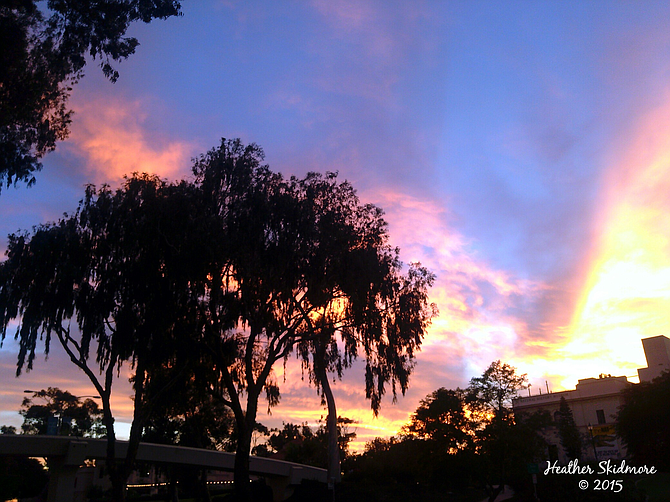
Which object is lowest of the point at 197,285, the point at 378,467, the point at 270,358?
the point at 378,467

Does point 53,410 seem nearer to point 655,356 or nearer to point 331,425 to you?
point 331,425

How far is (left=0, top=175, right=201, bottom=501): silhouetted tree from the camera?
25.7 metres

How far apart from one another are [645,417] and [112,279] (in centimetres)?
4859

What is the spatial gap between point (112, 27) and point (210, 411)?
4167 centimetres

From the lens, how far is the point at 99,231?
26.7 m

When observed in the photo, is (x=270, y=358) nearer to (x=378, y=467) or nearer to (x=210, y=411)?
(x=210, y=411)

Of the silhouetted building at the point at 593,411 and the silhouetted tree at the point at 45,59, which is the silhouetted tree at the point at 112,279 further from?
the silhouetted building at the point at 593,411

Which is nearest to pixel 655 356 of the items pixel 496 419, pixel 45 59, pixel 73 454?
pixel 496 419

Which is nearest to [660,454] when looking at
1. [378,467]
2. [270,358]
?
[378,467]

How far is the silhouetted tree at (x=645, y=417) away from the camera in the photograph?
151ft

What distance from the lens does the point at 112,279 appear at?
26.8 meters

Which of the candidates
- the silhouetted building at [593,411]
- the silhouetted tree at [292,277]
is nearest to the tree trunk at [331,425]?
the silhouetted tree at [292,277]

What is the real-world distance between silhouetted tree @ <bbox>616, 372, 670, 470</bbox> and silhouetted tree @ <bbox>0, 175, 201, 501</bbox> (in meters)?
40.3

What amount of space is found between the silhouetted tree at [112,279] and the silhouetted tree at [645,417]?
132 ft
